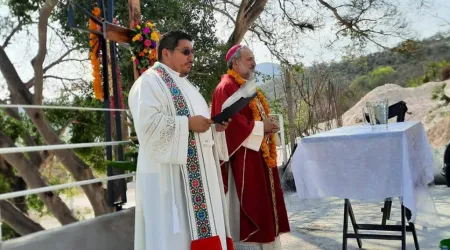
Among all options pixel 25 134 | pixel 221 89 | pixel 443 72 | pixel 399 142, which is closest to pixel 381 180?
pixel 399 142

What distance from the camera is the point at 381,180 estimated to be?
8.92 ft

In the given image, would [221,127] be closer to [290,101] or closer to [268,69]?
[290,101]

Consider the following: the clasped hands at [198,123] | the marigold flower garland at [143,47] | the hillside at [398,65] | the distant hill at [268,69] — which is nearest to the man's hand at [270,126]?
the clasped hands at [198,123]

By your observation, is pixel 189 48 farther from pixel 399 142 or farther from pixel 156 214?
pixel 399 142

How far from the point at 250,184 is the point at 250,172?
0.08 meters

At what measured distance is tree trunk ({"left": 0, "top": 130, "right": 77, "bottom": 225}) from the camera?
310 inches

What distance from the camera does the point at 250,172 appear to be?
3.08 metres

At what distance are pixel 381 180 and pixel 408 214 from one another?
1.46 ft

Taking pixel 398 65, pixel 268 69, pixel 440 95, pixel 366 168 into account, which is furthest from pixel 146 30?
pixel 398 65

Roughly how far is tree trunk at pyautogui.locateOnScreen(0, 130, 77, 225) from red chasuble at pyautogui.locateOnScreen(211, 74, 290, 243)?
5.74 m

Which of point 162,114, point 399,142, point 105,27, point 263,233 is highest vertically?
point 105,27

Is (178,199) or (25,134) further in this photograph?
(25,134)

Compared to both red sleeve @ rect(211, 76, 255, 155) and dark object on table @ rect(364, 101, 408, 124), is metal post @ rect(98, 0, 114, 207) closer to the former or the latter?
red sleeve @ rect(211, 76, 255, 155)

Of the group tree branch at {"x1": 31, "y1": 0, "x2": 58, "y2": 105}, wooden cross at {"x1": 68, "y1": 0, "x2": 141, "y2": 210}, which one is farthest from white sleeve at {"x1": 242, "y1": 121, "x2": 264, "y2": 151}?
tree branch at {"x1": 31, "y1": 0, "x2": 58, "y2": 105}
